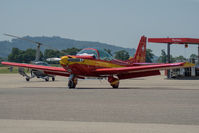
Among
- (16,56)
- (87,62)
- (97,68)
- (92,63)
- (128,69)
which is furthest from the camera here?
(16,56)

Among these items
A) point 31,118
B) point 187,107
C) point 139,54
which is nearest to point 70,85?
point 139,54

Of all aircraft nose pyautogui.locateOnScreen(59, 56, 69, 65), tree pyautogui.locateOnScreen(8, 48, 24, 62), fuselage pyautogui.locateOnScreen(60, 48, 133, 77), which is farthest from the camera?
tree pyautogui.locateOnScreen(8, 48, 24, 62)

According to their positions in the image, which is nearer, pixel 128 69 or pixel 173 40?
pixel 128 69

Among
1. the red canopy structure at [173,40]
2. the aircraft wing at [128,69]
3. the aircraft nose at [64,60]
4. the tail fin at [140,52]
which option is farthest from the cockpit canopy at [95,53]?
the red canopy structure at [173,40]

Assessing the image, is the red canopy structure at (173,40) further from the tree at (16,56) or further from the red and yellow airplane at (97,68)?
the tree at (16,56)

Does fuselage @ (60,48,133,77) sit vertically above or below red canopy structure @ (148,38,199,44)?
below

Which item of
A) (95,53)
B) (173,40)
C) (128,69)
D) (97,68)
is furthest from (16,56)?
(128,69)

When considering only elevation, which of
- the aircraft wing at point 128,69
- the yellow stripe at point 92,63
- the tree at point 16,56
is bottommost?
the aircraft wing at point 128,69

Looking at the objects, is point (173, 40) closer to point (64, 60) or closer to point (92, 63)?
point (92, 63)

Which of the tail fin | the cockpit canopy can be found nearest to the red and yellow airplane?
the cockpit canopy

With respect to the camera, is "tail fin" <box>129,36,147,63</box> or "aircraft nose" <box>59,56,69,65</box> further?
"tail fin" <box>129,36,147,63</box>

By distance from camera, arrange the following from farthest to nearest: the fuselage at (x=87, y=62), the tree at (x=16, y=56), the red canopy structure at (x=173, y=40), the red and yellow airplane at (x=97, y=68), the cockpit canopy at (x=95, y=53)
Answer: the tree at (x=16, y=56)
the red canopy structure at (x=173, y=40)
the cockpit canopy at (x=95, y=53)
the red and yellow airplane at (x=97, y=68)
the fuselage at (x=87, y=62)

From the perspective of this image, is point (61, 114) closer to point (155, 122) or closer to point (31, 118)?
point (31, 118)

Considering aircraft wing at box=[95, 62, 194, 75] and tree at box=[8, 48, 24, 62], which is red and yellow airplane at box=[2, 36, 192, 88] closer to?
aircraft wing at box=[95, 62, 194, 75]
